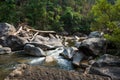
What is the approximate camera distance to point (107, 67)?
8156mm

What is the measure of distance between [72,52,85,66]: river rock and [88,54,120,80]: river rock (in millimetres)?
3772

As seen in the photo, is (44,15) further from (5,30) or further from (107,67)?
(107,67)

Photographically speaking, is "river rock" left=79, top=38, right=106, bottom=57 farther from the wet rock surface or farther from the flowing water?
the flowing water

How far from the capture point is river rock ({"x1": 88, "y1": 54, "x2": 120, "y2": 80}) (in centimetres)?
737

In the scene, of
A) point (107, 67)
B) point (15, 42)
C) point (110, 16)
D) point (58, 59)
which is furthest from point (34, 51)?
point (107, 67)

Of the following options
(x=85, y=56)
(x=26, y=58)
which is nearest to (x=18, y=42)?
(x=26, y=58)

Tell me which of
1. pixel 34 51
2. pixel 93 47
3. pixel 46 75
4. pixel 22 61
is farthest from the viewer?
pixel 34 51

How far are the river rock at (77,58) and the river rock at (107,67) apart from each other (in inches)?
149

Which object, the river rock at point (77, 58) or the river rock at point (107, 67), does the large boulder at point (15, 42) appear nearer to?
the river rock at point (77, 58)

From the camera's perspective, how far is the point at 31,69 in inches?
192

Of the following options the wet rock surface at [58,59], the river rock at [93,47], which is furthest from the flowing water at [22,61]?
the river rock at [93,47]

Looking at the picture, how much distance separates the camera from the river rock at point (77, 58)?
41.1 feet

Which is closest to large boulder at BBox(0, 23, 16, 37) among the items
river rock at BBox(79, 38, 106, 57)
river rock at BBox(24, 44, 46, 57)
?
river rock at BBox(24, 44, 46, 57)

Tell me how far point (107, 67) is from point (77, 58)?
15.9 feet
